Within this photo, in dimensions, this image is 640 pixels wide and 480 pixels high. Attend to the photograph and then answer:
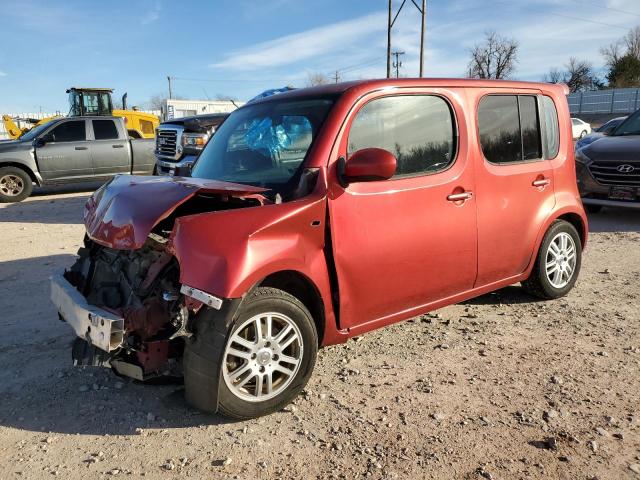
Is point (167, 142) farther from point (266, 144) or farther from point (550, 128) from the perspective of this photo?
point (550, 128)

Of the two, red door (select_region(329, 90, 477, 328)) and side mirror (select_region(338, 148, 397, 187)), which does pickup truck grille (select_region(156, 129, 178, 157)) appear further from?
side mirror (select_region(338, 148, 397, 187))

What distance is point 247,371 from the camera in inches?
116

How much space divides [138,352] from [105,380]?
806 millimetres

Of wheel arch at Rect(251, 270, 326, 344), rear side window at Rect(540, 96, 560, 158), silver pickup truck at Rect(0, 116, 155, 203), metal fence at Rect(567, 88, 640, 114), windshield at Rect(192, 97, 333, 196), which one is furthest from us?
metal fence at Rect(567, 88, 640, 114)

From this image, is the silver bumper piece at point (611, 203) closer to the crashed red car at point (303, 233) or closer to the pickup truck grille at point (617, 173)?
the pickup truck grille at point (617, 173)

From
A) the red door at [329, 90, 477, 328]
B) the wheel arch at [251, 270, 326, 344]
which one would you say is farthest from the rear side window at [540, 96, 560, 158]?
the wheel arch at [251, 270, 326, 344]

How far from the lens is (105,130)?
13164mm

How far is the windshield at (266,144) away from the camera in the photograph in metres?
3.43

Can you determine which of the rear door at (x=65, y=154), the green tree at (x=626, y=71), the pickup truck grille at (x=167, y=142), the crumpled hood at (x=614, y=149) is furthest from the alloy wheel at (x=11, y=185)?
the green tree at (x=626, y=71)

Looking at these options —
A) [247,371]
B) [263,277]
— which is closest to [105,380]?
[247,371]

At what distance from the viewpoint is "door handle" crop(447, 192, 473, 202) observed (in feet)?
12.5

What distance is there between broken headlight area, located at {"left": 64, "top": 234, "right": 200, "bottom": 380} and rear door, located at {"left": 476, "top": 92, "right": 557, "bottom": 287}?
91.3 inches

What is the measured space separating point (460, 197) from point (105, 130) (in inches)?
455

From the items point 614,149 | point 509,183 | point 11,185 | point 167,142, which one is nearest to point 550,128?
point 509,183
